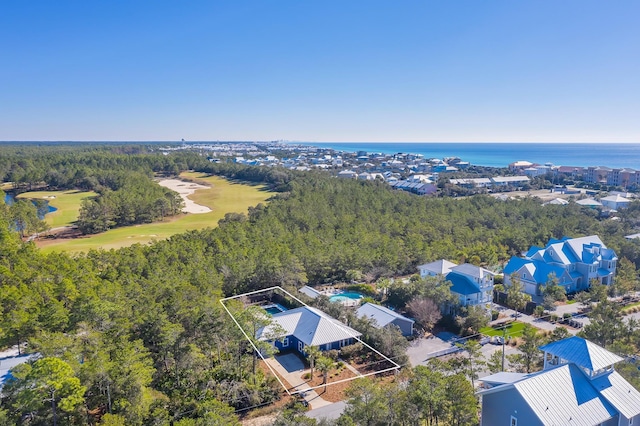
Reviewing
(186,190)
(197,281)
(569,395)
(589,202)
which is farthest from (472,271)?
(186,190)

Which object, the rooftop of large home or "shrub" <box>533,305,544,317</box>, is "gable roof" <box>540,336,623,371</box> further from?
the rooftop of large home

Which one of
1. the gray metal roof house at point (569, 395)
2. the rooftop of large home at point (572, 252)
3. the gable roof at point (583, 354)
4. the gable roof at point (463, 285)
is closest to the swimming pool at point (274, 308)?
the gable roof at point (463, 285)

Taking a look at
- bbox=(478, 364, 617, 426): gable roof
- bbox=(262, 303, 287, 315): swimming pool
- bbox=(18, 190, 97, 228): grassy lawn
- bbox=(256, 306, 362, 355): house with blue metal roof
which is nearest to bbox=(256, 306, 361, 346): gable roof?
bbox=(256, 306, 362, 355): house with blue metal roof

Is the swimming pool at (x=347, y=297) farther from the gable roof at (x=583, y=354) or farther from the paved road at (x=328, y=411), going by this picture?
the gable roof at (x=583, y=354)

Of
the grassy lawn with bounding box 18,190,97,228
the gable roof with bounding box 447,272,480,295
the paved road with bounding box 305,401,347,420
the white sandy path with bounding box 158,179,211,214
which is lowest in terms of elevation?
the white sandy path with bounding box 158,179,211,214

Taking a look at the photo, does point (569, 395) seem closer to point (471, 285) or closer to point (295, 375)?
point (295, 375)

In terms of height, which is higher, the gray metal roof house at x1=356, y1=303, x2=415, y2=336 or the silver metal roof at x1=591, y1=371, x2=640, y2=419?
the silver metal roof at x1=591, y1=371, x2=640, y2=419

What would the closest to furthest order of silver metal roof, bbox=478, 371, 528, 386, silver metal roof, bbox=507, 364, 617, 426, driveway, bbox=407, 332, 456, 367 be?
silver metal roof, bbox=507, 364, 617, 426
silver metal roof, bbox=478, 371, 528, 386
driveway, bbox=407, 332, 456, 367

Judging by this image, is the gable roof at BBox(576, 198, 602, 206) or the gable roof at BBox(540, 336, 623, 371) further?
the gable roof at BBox(576, 198, 602, 206)
